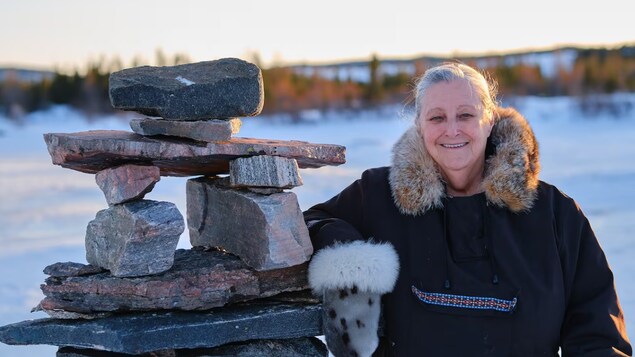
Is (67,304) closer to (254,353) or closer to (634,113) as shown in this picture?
(254,353)

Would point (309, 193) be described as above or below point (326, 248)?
below

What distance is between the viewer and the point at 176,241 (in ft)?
11.1

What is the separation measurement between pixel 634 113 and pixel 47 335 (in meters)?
20.7

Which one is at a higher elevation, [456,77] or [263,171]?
[456,77]

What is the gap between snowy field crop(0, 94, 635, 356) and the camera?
7078 mm

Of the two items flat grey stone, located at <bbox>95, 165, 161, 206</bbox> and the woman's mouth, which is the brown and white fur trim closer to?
the woman's mouth

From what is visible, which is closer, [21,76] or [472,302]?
[472,302]

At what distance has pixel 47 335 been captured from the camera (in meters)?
3.30

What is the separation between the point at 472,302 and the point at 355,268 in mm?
501

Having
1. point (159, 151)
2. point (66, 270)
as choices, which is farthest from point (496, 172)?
point (66, 270)

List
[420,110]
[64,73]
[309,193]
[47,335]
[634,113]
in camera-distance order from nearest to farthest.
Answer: [47,335] → [420,110] → [309,193] → [634,113] → [64,73]

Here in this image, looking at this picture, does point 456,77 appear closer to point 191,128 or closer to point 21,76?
point 191,128

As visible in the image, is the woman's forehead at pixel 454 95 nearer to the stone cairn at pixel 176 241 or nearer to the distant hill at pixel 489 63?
the stone cairn at pixel 176 241

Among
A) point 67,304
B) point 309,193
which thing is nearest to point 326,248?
point 67,304
